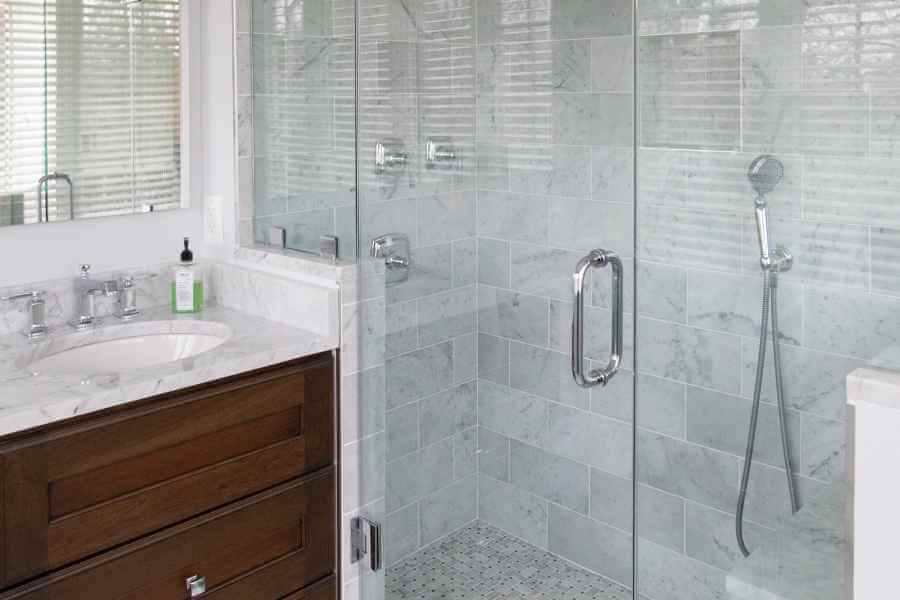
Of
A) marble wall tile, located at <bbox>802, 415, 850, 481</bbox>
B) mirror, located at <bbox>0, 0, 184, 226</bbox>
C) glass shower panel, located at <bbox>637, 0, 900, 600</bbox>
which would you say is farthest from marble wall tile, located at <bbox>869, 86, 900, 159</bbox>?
mirror, located at <bbox>0, 0, 184, 226</bbox>

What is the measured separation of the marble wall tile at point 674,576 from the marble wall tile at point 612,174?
2.25 feet

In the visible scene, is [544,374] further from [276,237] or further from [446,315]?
[276,237]

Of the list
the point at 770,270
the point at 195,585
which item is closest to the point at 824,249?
the point at 770,270

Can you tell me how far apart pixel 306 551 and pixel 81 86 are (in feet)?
4.15

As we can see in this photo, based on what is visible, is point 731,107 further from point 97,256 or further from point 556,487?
point 97,256

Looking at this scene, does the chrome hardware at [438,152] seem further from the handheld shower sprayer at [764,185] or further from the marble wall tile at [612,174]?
the handheld shower sprayer at [764,185]

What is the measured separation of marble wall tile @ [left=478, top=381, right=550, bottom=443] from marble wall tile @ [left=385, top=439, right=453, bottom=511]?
13 centimetres

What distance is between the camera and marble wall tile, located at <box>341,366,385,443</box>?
7.56 feet

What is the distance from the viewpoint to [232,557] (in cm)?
210

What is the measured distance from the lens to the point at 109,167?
238 centimetres

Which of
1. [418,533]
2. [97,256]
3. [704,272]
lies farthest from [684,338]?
[97,256]

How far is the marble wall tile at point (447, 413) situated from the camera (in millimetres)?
2104

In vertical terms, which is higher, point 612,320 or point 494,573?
point 612,320

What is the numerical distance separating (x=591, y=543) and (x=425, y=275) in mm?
698
